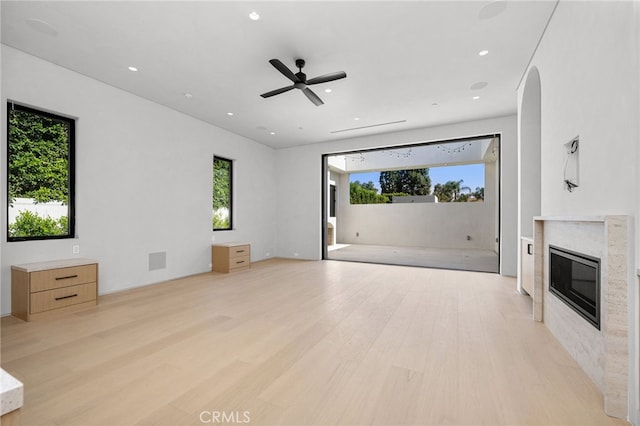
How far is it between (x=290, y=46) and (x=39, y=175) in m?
3.56

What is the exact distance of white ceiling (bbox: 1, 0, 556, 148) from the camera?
2.73 m

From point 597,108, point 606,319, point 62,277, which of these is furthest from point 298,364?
point 62,277

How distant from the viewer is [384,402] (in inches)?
68.0

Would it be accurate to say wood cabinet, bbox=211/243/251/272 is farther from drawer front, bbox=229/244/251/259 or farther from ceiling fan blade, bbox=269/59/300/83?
ceiling fan blade, bbox=269/59/300/83

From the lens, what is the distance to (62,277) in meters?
3.30

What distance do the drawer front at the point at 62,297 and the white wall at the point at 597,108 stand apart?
4993 millimetres

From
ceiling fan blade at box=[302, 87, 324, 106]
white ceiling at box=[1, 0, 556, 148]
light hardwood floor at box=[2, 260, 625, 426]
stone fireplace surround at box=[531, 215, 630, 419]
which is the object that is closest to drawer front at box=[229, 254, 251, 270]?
light hardwood floor at box=[2, 260, 625, 426]

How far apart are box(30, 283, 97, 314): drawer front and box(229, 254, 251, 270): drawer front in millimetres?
2400

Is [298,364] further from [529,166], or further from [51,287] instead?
[529,166]

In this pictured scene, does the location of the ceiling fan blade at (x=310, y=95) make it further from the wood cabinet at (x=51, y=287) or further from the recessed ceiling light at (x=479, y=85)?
the wood cabinet at (x=51, y=287)

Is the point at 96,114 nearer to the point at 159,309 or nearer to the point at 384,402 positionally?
the point at 159,309

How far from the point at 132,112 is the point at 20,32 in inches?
60.2

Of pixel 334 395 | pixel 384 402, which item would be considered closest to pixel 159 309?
pixel 334 395

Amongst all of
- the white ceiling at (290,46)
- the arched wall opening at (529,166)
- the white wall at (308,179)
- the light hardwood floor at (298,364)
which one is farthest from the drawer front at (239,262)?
the arched wall opening at (529,166)
